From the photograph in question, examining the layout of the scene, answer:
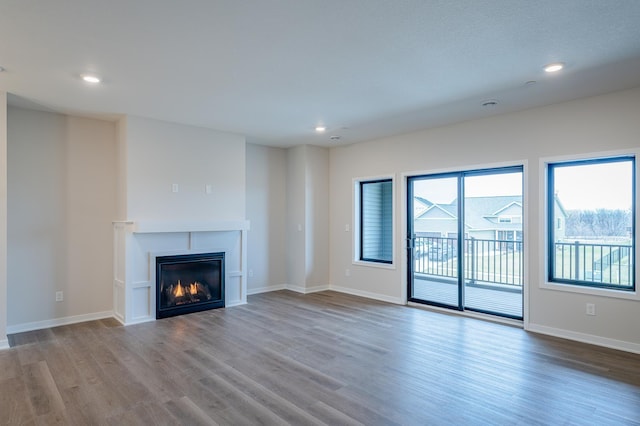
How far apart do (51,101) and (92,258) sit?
6.57 feet

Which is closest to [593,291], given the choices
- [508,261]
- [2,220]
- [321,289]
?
Answer: [508,261]

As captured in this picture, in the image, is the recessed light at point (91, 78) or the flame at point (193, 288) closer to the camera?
the recessed light at point (91, 78)

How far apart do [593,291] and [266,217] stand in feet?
15.8

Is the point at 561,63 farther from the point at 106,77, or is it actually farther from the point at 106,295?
the point at 106,295

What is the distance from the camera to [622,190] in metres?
3.90

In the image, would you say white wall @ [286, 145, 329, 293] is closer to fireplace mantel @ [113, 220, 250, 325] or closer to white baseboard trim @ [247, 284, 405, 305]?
white baseboard trim @ [247, 284, 405, 305]

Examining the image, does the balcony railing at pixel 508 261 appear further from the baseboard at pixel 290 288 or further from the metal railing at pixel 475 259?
the baseboard at pixel 290 288

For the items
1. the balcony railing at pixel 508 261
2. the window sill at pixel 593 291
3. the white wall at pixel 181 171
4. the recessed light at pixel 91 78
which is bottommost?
the window sill at pixel 593 291

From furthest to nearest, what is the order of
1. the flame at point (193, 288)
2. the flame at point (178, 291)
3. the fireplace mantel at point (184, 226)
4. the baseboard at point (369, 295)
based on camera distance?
1. the baseboard at point (369, 295)
2. the flame at point (193, 288)
3. the flame at point (178, 291)
4. the fireplace mantel at point (184, 226)

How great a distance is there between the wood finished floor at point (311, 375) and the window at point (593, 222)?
0.80m

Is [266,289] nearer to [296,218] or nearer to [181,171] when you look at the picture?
[296,218]

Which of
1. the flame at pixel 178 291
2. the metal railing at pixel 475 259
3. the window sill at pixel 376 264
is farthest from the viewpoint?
the window sill at pixel 376 264

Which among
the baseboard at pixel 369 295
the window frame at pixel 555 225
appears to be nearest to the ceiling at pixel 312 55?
the window frame at pixel 555 225

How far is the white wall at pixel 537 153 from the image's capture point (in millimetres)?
3820
